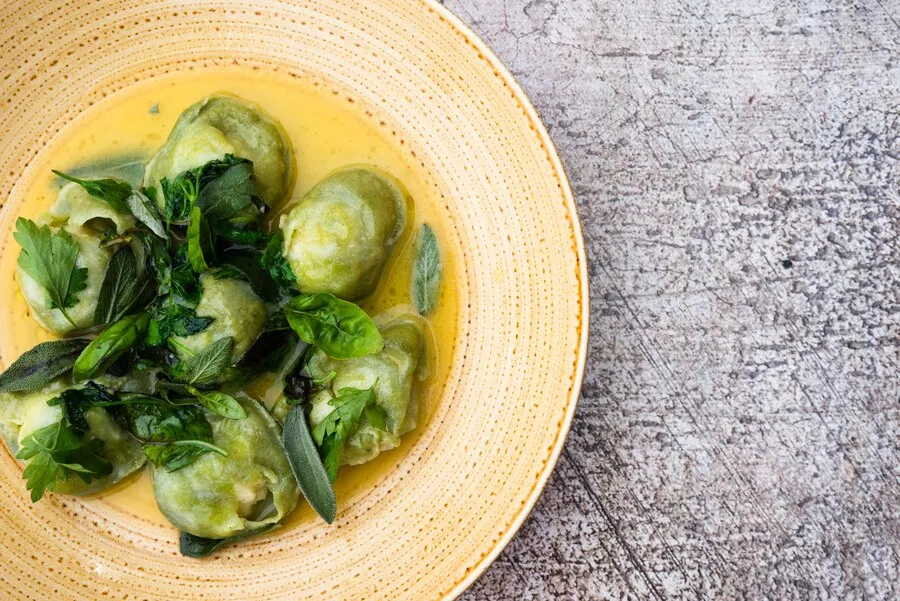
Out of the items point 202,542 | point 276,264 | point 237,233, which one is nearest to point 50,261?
point 237,233

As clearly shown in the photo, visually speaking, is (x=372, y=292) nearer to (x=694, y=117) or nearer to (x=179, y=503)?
(x=179, y=503)

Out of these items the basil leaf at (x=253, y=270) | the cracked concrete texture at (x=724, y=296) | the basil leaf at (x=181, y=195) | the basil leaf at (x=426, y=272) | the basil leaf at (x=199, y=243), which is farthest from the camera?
the cracked concrete texture at (x=724, y=296)

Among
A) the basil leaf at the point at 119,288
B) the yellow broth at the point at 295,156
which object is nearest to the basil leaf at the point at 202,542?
the yellow broth at the point at 295,156

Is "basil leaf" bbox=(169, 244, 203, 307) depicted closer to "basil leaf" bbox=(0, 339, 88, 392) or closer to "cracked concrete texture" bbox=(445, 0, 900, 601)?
"basil leaf" bbox=(0, 339, 88, 392)

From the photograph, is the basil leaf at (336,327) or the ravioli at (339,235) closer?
the basil leaf at (336,327)

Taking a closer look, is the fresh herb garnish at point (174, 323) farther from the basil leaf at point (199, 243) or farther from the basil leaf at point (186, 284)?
the basil leaf at point (199, 243)

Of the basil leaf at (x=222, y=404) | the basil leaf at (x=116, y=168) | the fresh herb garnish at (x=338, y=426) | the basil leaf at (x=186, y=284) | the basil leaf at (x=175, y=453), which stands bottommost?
the fresh herb garnish at (x=338, y=426)

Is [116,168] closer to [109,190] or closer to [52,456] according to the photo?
[109,190]
